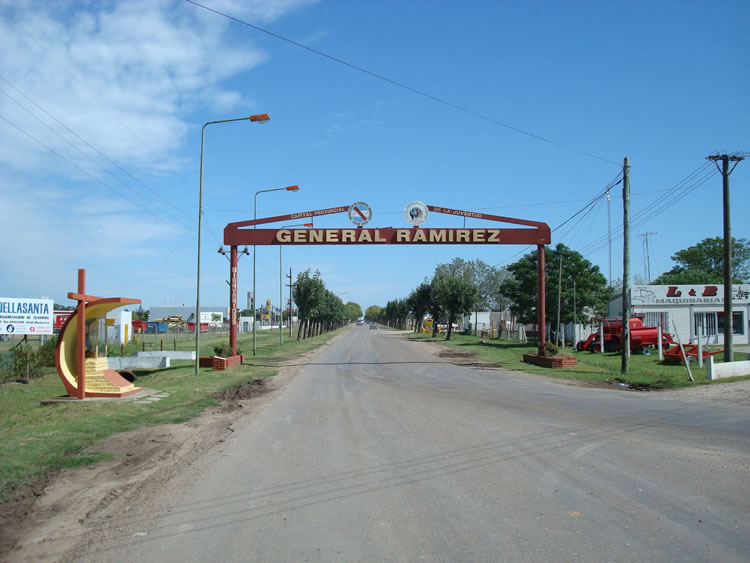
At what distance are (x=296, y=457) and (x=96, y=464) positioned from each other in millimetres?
2727

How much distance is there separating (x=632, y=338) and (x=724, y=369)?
14921 mm

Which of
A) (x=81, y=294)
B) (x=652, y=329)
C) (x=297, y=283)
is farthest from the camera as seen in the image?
(x=297, y=283)

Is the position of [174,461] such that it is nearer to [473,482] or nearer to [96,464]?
[96,464]

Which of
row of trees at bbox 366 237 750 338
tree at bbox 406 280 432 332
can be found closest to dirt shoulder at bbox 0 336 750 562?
row of trees at bbox 366 237 750 338

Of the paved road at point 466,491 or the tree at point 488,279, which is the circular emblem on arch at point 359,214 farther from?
the tree at point 488,279

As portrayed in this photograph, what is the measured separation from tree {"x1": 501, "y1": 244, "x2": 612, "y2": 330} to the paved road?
3921cm

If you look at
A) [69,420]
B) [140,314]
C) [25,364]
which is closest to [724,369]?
[69,420]

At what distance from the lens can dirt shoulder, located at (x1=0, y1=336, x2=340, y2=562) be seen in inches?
208

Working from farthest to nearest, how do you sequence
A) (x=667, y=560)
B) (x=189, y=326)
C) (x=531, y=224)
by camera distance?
(x=189, y=326) → (x=531, y=224) → (x=667, y=560)

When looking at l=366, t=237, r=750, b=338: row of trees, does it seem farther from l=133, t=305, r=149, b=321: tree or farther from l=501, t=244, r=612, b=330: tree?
l=133, t=305, r=149, b=321: tree

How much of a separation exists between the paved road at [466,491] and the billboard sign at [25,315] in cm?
2695

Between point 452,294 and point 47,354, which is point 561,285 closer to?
point 452,294

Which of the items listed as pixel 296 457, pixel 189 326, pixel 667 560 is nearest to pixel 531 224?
pixel 296 457

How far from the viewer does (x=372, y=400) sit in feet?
48.8
